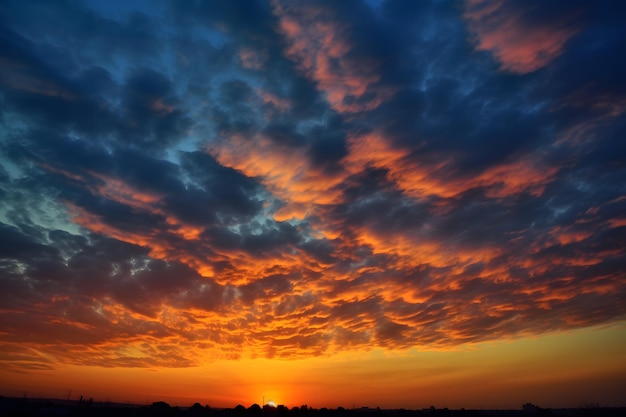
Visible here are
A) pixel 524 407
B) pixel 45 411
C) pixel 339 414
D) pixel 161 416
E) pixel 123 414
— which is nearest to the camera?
pixel 45 411

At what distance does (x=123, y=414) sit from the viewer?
67.1 meters

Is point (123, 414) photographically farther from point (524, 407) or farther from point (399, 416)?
point (524, 407)

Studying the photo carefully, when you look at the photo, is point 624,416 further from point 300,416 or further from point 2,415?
point 2,415

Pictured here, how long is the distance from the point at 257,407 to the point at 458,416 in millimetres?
68135

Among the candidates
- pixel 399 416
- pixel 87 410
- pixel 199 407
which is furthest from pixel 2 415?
pixel 399 416

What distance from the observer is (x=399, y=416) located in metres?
119

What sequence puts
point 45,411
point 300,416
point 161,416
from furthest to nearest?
1. point 300,416
2. point 161,416
3. point 45,411

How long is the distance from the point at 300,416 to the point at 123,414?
37230 mm

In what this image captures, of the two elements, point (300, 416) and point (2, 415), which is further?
point (300, 416)

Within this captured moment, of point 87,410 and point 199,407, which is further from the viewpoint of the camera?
point 199,407

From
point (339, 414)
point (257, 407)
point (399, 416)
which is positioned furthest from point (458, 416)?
point (257, 407)

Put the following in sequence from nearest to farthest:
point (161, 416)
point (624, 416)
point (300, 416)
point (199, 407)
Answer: point (161, 416)
point (199, 407)
point (300, 416)
point (624, 416)

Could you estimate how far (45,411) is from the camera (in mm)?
62500

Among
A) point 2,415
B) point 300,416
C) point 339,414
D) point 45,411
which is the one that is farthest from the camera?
point 339,414
